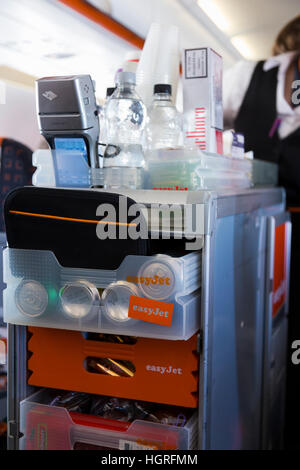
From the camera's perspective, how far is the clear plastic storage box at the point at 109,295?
1.17 m

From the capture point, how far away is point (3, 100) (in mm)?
2068

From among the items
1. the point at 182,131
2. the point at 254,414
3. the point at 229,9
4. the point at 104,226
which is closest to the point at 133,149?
the point at 182,131

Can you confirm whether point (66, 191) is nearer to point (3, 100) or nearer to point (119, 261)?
point (119, 261)

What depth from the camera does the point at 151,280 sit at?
118cm

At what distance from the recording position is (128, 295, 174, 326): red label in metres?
1.16

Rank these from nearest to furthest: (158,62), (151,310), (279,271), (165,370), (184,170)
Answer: (151,310) → (165,370) → (184,170) → (158,62) → (279,271)

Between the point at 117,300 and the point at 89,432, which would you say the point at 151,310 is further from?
the point at 89,432

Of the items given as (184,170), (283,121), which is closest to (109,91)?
(184,170)

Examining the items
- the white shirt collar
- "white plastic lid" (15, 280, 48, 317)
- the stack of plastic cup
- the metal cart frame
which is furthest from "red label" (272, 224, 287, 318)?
"white plastic lid" (15, 280, 48, 317)

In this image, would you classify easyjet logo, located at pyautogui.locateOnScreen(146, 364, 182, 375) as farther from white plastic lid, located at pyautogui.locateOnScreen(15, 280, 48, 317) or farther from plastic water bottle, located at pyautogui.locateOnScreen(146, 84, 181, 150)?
plastic water bottle, located at pyautogui.locateOnScreen(146, 84, 181, 150)

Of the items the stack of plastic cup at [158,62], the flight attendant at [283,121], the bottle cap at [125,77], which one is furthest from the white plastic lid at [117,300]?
the flight attendant at [283,121]

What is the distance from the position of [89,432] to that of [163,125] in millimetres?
962

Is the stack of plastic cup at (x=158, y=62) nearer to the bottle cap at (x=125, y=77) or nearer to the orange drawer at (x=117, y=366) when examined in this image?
the bottle cap at (x=125, y=77)
